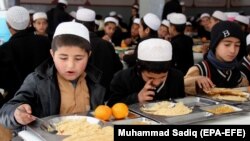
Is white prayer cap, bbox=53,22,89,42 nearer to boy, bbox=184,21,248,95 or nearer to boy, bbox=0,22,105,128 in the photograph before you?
boy, bbox=0,22,105,128

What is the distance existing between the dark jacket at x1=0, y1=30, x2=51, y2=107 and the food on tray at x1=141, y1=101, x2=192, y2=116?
1.71 m

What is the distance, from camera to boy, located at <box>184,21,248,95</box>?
234 cm

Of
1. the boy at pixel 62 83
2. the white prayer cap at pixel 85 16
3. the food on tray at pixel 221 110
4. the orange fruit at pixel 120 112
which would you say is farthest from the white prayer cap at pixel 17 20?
the food on tray at pixel 221 110

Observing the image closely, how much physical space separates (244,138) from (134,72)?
3.30 ft

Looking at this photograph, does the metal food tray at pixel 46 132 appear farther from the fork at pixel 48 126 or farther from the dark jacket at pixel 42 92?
the dark jacket at pixel 42 92

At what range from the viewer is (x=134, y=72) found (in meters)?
2.12

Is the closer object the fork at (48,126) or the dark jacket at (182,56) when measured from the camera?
the fork at (48,126)

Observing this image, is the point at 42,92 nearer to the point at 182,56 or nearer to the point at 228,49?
the point at 228,49

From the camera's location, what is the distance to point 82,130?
54.5 inches

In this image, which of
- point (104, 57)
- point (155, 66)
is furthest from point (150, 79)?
point (104, 57)

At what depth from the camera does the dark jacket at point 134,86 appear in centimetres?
205

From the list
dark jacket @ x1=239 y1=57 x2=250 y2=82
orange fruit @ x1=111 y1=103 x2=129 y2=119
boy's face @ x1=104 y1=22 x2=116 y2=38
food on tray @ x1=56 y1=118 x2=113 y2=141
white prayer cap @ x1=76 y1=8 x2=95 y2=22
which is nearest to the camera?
food on tray @ x1=56 y1=118 x2=113 y2=141

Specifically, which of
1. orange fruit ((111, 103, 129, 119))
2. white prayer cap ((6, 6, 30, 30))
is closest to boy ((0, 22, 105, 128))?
orange fruit ((111, 103, 129, 119))

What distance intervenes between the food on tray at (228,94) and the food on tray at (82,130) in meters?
0.83
